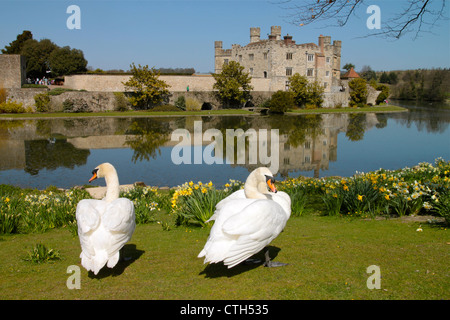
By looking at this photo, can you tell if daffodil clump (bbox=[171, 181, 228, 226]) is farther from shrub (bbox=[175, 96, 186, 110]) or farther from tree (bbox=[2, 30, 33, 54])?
tree (bbox=[2, 30, 33, 54])

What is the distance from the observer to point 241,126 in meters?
38.1

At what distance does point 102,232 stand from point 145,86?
5124 cm

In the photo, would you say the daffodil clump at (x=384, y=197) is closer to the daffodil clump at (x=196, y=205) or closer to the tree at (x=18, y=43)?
the daffodil clump at (x=196, y=205)

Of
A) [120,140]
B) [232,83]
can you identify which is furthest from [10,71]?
[120,140]

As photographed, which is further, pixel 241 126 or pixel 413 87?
pixel 413 87

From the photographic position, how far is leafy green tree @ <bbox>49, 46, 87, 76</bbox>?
63031 mm

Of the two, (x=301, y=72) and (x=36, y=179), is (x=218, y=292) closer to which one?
(x=36, y=179)

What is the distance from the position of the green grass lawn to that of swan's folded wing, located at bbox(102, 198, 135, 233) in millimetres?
705

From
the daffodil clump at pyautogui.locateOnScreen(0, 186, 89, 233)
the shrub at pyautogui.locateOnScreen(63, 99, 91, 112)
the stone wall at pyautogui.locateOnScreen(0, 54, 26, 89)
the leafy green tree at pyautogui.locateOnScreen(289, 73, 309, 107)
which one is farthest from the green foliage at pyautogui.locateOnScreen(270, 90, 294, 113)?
the daffodil clump at pyautogui.locateOnScreen(0, 186, 89, 233)

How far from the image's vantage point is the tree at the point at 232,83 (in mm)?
57581

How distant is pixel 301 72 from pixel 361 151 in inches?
1633

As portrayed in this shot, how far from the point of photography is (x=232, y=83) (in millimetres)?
57375

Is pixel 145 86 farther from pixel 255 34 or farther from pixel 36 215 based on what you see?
pixel 36 215
